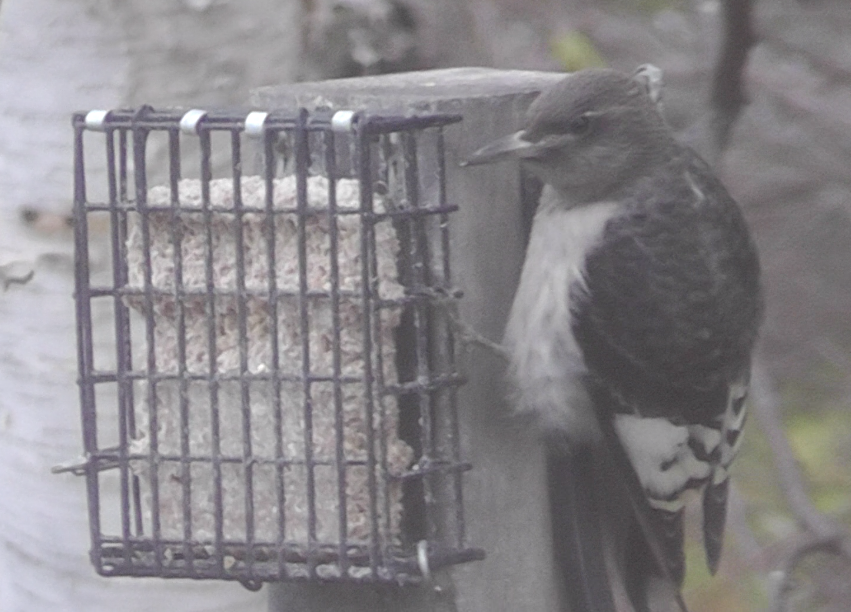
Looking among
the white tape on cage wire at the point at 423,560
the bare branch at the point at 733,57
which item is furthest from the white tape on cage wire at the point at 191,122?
the bare branch at the point at 733,57

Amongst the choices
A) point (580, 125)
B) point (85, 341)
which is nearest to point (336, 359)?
point (85, 341)

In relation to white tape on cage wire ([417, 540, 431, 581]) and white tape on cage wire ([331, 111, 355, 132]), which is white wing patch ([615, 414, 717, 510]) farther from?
white tape on cage wire ([331, 111, 355, 132])

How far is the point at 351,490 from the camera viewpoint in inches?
103

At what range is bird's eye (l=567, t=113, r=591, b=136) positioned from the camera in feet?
9.93

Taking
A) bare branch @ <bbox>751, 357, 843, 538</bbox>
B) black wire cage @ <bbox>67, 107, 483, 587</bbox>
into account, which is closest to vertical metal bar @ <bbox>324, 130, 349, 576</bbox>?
black wire cage @ <bbox>67, 107, 483, 587</bbox>

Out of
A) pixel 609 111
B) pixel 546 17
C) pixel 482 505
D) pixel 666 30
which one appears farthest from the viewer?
pixel 666 30

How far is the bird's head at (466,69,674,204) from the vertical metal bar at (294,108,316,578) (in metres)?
0.48

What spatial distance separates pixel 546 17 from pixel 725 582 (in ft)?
5.52

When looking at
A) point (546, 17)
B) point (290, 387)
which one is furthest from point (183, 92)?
point (546, 17)

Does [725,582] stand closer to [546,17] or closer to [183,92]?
[546,17]

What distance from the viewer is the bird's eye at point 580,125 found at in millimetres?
3027

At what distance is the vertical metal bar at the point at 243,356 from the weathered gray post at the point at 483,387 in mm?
210

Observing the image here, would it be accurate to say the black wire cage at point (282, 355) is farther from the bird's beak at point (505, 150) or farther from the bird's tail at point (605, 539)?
the bird's tail at point (605, 539)

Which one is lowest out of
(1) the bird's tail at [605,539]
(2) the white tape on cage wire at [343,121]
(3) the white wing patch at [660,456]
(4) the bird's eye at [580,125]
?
(1) the bird's tail at [605,539]
